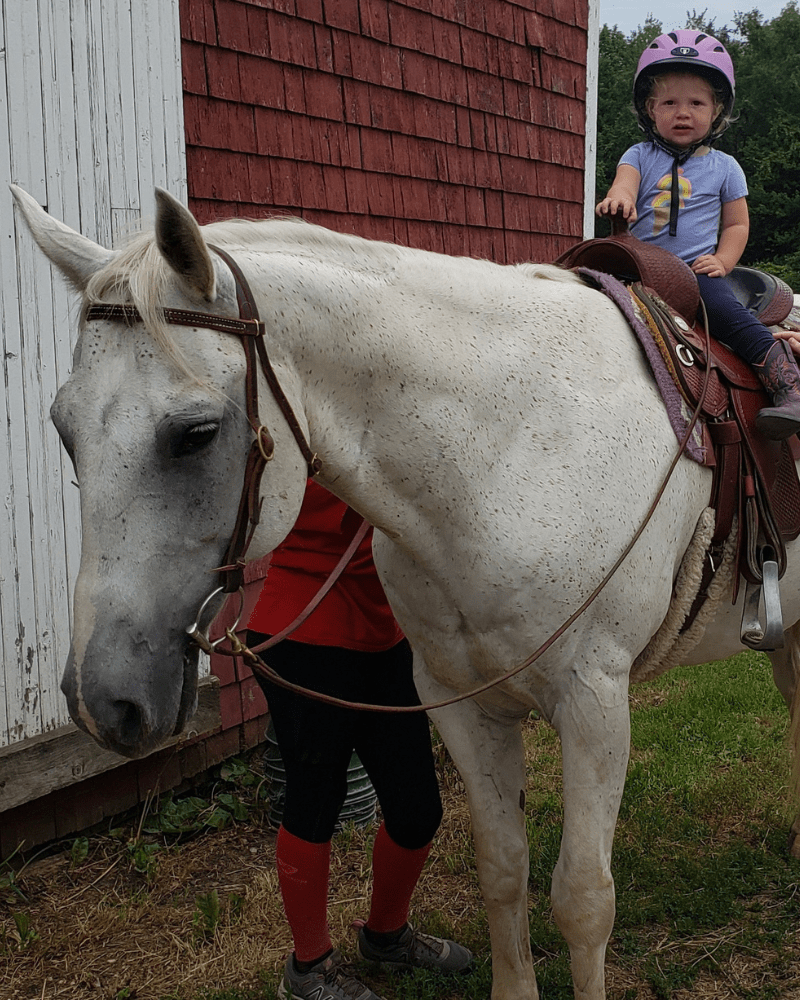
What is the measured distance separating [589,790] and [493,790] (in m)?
0.31

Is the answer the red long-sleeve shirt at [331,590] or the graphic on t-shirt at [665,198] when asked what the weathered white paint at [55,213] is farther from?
the graphic on t-shirt at [665,198]

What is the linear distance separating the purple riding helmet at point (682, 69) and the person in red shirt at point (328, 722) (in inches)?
57.6

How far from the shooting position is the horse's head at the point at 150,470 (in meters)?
1.54

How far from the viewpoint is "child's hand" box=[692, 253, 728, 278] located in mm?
2672

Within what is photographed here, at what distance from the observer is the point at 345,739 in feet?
8.48

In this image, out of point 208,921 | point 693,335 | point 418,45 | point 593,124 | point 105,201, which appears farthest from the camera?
point 593,124

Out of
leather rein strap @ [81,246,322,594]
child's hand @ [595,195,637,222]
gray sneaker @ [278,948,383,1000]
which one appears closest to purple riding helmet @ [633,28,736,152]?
child's hand @ [595,195,637,222]

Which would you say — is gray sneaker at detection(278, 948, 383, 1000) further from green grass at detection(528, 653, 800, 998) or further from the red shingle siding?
the red shingle siding

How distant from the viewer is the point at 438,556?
199cm

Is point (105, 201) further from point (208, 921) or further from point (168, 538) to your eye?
point (208, 921)

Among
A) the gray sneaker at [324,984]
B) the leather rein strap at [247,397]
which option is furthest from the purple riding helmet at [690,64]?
the gray sneaker at [324,984]

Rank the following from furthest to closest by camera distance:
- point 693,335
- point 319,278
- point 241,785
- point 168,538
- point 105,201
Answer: point 241,785 < point 105,201 < point 693,335 < point 319,278 < point 168,538

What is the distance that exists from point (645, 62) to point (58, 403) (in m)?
2.15

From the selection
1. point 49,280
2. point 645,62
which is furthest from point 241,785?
point 645,62
